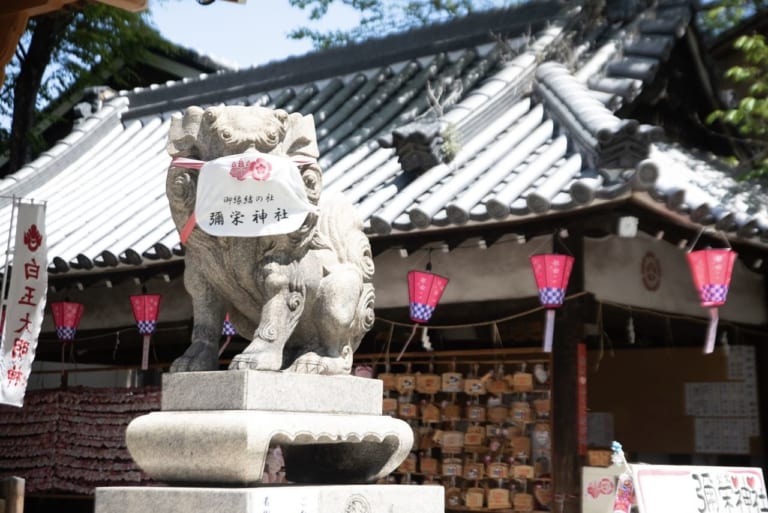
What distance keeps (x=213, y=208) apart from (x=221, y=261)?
31cm

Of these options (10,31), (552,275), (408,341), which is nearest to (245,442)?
(552,275)

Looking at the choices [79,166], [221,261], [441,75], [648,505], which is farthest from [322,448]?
[79,166]

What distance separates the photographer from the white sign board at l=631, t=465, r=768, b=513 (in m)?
5.52

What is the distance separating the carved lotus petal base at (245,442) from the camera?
4.71 m

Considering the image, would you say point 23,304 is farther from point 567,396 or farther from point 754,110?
point 754,110

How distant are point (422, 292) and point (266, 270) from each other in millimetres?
3917

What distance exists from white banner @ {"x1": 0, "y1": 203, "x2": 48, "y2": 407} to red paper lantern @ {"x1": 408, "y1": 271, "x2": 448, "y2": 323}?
12.0 ft

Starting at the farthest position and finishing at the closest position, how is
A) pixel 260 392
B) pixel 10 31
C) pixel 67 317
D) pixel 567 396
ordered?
1. pixel 67 317
2. pixel 567 396
3. pixel 10 31
4. pixel 260 392

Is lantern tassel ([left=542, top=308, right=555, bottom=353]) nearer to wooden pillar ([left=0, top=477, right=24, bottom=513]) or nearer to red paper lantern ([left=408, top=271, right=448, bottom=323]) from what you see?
red paper lantern ([left=408, top=271, right=448, bottom=323])

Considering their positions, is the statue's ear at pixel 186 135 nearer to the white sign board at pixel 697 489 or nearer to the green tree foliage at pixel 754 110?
Result: the white sign board at pixel 697 489

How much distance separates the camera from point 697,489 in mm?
5781

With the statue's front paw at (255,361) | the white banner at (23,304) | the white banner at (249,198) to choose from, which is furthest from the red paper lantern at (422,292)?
the statue's front paw at (255,361)

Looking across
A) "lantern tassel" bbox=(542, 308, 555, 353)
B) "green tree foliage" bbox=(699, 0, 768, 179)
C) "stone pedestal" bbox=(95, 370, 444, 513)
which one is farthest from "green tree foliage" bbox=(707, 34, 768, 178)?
"stone pedestal" bbox=(95, 370, 444, 513)

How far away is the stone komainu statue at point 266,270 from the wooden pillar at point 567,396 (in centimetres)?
383
